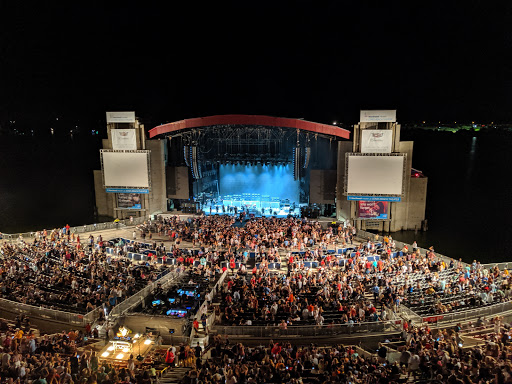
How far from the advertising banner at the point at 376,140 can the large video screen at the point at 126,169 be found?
66.2 feet

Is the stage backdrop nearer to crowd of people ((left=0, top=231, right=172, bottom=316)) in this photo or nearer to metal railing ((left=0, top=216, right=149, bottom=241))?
metal railing ((left=0, top=216, right=149, bottom=241))

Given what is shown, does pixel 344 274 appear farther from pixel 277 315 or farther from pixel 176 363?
pixel 176 363

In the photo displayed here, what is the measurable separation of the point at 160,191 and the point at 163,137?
17.6 feet

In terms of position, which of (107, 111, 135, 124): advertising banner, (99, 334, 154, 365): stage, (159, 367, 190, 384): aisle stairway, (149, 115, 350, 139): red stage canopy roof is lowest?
(99, 334, 154, 365): stage

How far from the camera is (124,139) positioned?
38750 mm

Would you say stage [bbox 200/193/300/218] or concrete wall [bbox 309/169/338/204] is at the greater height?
concrete wall [bbox 309/169/338/204]

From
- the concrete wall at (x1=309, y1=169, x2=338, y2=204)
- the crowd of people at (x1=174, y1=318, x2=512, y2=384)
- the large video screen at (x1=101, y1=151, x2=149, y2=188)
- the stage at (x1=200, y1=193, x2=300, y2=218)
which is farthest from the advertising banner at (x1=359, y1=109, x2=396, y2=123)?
the crowd of people at (x1=174, y1=318, x2=512, y2=384)

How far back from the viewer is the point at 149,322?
16.0 meters

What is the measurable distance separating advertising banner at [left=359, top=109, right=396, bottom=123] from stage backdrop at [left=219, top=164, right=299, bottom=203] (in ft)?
31.7

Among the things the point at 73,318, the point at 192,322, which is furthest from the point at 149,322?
the point at 73,318

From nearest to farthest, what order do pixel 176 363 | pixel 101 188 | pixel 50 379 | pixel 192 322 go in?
pixel 50 379, pixel 176 363, pixel 192 322, pixel 101 188

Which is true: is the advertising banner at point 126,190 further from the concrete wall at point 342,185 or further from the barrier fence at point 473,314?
the barrier fence at point 473,314

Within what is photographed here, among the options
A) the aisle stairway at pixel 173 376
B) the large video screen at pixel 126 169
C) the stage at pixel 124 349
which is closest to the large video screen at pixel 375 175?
the large video screen at pixel 126 169

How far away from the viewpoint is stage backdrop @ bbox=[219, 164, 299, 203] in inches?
1630
